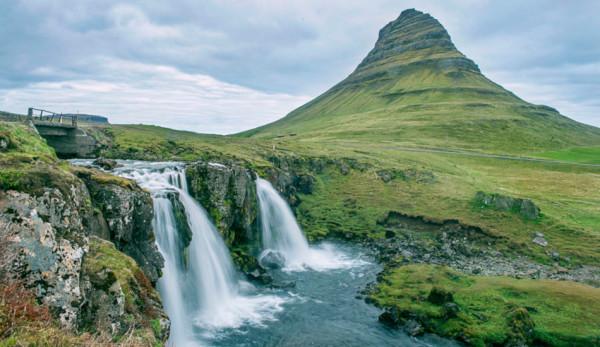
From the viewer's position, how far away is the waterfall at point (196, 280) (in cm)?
2638

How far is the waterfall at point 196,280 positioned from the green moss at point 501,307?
1110 cm

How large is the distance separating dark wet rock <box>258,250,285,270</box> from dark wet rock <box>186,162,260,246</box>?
8.42 ft

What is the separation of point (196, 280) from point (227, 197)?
36.6 feet

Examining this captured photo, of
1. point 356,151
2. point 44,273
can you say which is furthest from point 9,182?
point 356,151

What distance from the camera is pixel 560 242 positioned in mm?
46094

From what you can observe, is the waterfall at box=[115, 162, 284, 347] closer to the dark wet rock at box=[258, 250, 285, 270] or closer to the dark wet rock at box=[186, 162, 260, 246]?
the dark wet rock at box=[186, 162, 260, 246]

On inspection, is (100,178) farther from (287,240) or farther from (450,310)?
(287,240)

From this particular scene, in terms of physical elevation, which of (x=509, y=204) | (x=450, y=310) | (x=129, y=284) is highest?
(x=509, y=204)

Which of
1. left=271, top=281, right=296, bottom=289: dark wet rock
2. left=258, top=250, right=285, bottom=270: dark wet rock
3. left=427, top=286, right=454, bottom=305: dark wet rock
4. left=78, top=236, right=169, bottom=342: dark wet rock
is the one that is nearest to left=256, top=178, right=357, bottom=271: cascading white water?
left=258, top=250, right=285, bottom=270: dark wet rock

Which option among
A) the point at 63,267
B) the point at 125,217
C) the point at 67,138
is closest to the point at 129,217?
the point at 125,217

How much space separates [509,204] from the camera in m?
54.9

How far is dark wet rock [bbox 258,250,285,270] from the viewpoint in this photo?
40.3 m

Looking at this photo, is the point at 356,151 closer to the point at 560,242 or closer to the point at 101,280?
the point at 560,242

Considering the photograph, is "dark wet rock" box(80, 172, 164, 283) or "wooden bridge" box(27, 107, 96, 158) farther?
"wooden bridge" box(27, 107, 96, 158)
